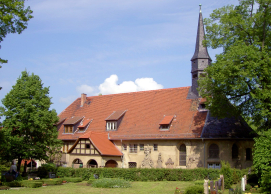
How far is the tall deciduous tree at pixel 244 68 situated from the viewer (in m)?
24.2

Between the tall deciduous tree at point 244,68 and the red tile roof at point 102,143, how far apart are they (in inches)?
500

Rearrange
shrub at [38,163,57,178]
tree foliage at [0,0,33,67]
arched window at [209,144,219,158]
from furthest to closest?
shrub at [38,163,57,178] < arched window at [209,144,219,158] < tree foliage at [0,0,33,67]

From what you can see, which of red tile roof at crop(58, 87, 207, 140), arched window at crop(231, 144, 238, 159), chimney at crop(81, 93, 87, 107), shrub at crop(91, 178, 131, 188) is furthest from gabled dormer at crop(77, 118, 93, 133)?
arched window at crop(231, 144, 238, 159)

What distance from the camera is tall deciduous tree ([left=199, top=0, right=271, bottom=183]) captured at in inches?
954

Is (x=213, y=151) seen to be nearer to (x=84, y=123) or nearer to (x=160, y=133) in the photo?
(x=160, y=133)

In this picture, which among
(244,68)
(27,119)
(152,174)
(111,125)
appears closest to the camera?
(244,68)

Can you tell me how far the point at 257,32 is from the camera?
86.8 ft

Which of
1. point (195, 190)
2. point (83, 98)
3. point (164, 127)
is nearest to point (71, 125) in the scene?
point (83, 98)

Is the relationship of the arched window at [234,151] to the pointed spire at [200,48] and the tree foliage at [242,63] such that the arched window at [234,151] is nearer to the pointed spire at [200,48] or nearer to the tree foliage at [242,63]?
the tree foliage at [242,63]

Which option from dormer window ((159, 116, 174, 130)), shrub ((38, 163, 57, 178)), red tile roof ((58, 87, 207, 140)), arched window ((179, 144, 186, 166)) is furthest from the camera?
dormer window ((159, 116, 174, 130))

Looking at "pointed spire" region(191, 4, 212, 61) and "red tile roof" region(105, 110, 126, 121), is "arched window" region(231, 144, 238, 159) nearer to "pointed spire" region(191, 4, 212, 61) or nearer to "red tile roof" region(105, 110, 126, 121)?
"pointed spire" region(191, 4, 212, 61)

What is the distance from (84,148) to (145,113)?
8.51 meters

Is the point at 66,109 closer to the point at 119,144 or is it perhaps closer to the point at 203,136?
the point at 119,144

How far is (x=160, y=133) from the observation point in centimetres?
3431
